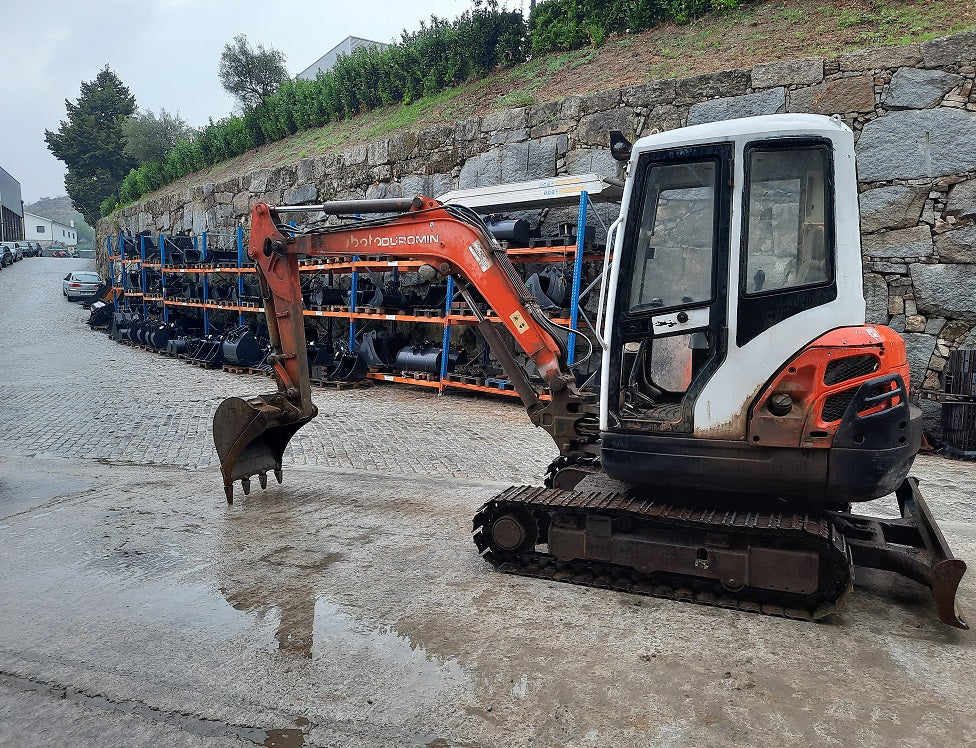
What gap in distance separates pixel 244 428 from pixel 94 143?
5136 cm

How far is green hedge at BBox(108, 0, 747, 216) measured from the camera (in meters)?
14.8

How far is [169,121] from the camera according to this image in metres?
42.2

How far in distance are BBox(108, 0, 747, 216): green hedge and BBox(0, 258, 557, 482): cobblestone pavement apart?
8525 millimetres

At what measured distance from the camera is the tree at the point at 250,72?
32312 mm

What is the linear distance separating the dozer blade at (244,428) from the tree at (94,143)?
149ft

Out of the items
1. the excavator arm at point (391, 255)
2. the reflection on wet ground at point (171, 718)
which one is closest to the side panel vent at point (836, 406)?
the excavator arm at point (391, 255)

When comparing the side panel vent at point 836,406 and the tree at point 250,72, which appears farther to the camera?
the tree at point 250,72

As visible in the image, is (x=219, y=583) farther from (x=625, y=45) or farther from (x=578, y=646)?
(x=625, y=45)

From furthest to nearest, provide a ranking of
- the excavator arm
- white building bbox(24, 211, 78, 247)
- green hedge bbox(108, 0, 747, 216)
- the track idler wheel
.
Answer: white building bbox(24, 211, 78, 247) → green hedge bbox(108, 0, 747, 216) → the excavator arm → the track idler wheel

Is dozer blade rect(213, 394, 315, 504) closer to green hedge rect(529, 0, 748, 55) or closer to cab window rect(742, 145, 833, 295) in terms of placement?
cab window rect(742, 145, 833, 295)

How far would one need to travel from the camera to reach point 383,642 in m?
3.82

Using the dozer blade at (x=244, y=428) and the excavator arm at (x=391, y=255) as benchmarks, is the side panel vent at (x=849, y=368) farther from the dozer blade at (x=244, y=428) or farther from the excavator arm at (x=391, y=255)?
the dozer blade at (x=244, y=428)

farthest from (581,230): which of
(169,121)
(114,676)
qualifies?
(169,121)

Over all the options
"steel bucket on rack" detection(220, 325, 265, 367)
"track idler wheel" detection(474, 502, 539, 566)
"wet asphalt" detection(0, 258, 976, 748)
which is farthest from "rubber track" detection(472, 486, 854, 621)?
"steel bucket on rack" detection(220, 325, 265, 367)
